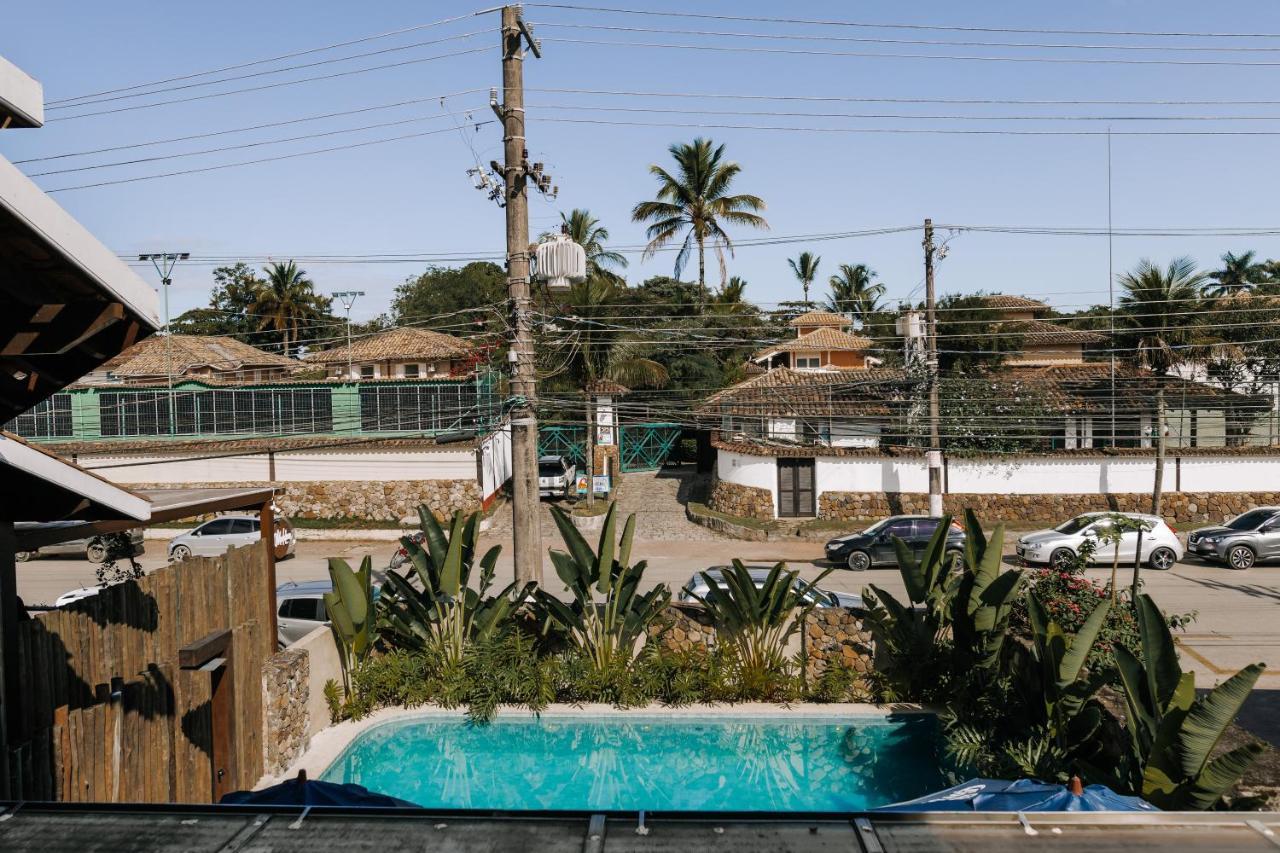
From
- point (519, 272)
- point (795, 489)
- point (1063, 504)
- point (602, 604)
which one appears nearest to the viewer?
point (602, 604)

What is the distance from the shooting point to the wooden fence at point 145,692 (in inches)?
289

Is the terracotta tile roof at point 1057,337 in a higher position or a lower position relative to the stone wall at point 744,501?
higher

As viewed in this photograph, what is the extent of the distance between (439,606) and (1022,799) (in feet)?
27.0

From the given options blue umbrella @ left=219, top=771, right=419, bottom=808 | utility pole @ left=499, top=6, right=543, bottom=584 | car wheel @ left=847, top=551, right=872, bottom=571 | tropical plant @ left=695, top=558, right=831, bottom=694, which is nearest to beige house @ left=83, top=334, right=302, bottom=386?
car wheel @ left=847, top=551, right=872, bottom=571

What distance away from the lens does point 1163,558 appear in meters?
26.0

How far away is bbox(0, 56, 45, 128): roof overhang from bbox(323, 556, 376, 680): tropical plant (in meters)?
8.85

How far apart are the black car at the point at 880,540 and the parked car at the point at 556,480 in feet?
43.1

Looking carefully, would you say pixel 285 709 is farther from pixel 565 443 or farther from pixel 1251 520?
pixel 565 443

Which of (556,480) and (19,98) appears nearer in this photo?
(19,98)

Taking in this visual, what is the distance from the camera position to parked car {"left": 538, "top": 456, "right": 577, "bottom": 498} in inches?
1486

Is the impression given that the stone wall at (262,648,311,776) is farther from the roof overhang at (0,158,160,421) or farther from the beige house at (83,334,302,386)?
the beige house at (83,334,302,386)

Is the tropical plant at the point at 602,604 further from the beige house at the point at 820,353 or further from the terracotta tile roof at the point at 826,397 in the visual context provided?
the beige house at the point at 820,353

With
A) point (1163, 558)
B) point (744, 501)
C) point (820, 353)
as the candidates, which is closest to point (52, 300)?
point (1163, 558)

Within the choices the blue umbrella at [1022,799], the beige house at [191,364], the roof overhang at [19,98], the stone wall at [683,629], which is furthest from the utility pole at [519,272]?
the beige house at [191,364]
